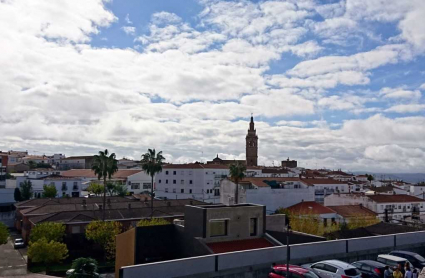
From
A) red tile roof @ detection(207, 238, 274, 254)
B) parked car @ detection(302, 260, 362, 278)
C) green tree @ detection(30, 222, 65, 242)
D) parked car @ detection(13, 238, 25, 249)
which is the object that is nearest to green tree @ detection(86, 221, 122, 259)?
green tree @ detection(30, 222, 65, 242)

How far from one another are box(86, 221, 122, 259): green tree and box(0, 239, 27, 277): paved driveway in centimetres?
856

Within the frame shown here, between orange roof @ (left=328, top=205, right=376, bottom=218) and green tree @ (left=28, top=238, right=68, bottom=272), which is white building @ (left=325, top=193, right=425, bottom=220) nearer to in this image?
orange roof @ (left=328, top=205, right=376, bottom=218)

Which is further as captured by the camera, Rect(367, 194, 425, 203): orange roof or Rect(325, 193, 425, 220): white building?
Rect(367, 194, 425, 203): orange roof

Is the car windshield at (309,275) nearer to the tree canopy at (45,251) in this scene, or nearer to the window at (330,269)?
the window at (330,269)

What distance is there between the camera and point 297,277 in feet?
72.7

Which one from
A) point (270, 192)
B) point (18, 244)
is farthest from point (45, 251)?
point (270, 192)

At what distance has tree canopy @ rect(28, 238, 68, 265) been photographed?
152 ft

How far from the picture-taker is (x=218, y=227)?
32.4 m

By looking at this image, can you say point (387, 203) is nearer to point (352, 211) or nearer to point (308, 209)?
point (352, 211)

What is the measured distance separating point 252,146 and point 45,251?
11670cm

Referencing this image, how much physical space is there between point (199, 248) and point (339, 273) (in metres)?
11.3

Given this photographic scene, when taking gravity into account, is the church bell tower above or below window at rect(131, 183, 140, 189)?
above

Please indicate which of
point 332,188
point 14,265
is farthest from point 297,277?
point 332,188

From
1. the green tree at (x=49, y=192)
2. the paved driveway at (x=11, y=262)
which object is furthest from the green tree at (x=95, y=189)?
the paved driveway at (x=11, y=262)
